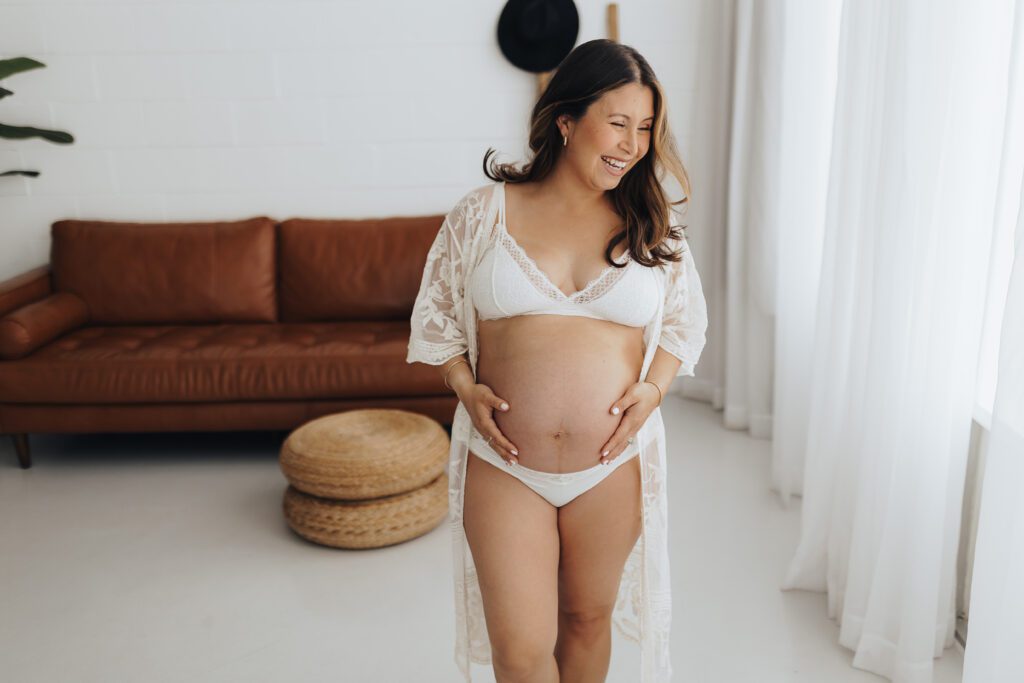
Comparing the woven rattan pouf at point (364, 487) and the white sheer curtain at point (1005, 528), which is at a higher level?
the white sheer curtain at point (1005, 528)

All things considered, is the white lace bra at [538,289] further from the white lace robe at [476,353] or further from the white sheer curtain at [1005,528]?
the white sheer curtain at [1005,528]

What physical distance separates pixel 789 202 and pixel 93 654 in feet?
9.51

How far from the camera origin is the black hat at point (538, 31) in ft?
14.5

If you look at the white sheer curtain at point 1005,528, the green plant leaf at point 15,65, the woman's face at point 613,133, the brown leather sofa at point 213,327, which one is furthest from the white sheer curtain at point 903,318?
the green plant leaf at point 15,65

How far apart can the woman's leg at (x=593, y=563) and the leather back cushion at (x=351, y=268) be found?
266 cm

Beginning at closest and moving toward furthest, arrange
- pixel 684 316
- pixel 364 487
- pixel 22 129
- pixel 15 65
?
1. pixel 684 316
2. pixel 364 487
3. pixel 15 65
4. pixel 22 129

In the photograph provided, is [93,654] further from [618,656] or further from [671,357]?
[671,357]

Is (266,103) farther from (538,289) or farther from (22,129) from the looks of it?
(538,289)

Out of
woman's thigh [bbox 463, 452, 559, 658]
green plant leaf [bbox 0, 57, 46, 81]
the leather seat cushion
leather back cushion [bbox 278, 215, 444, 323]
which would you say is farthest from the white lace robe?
green plant leaf [bbox 0, 57, 46, 81]

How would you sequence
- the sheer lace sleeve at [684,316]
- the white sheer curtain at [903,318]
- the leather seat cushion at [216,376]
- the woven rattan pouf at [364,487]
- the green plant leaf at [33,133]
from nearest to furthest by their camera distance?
the sheer lace sleeve at [684,316], the white sheer curtain at [903,318], the woven rattan pouf at [364,487], the leather seat cushion at [216,376], the green plant leaf at [33,133]

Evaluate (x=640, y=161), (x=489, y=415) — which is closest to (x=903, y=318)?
(x=640, y=161)

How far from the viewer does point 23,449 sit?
13.1 ft

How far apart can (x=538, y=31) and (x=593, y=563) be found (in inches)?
128

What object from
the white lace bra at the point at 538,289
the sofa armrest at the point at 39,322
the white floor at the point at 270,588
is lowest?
the white floor at the point at 270,588
